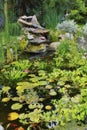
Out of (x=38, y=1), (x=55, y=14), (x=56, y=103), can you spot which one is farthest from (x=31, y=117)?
(x=38, y=1)

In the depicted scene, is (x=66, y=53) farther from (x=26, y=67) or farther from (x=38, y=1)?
(x=38, y=1)

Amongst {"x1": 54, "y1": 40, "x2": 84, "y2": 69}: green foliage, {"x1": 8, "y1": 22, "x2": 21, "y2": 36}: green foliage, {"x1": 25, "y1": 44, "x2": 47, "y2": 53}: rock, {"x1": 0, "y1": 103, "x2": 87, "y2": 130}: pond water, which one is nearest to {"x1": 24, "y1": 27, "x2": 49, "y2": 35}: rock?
{"x1": 25, "y1": 44, "x2": 47, "y2": 53}: rock

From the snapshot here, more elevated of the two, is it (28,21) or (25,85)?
(28,21)

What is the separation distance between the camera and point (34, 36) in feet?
26.0

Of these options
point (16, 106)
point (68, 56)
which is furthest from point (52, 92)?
point (68, 56)

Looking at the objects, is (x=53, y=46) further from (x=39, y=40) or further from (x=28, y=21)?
(x=28, y=21)

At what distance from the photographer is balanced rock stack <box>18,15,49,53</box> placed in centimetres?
765

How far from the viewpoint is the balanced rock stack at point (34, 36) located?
25.1 feet

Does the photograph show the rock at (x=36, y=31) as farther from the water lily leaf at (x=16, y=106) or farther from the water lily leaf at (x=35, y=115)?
the water lily leaf at (x=35, y=115)

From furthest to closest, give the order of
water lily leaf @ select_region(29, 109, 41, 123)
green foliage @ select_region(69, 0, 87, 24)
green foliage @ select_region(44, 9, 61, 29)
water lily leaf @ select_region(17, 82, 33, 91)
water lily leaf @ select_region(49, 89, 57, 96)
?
green foliage @ select_region(69, 0, 87, 24), green foliage @ select_region(44, 9, 61, 29), water lily leaf @ select_region(17, 82, 33, 91), water lily leaf @ select_region(49, 89, 57, 96), water lily leaf @ select_region(29, 109, 41, 123)

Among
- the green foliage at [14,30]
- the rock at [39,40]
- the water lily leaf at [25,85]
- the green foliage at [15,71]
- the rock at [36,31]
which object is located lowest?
the water lily leaf at [25,85]

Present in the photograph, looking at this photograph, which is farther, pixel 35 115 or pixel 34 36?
pixel 34 36

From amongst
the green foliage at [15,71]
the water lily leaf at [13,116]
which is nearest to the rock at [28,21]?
the green foliage at [15,71]

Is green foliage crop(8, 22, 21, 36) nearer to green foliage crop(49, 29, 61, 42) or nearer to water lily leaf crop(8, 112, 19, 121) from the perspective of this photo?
green foliage crop(49, 29, 61, 42)
